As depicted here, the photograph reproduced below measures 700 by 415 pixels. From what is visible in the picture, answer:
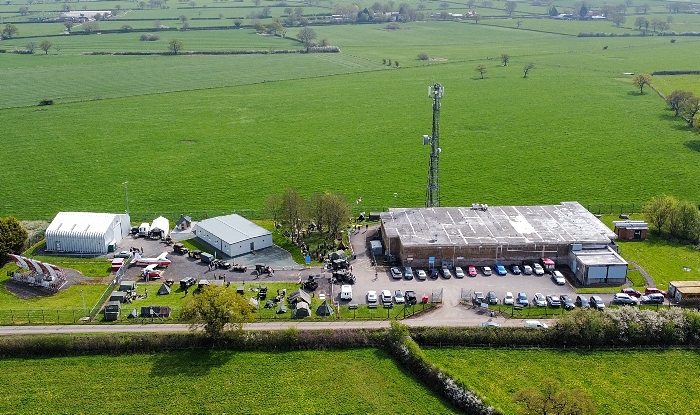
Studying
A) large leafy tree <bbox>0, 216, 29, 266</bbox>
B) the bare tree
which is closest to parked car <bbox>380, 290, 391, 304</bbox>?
large leafy tree <bbox>0, 216, 29, 266</bbox>

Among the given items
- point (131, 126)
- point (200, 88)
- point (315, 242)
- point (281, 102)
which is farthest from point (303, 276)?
point (200, 88)

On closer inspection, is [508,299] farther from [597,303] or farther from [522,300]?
[597,303]

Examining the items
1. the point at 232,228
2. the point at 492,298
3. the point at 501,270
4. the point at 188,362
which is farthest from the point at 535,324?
the point at 232,228

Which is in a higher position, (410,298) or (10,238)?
(10,238)

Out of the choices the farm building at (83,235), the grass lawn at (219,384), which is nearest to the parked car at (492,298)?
the grass lawn at (219,384)

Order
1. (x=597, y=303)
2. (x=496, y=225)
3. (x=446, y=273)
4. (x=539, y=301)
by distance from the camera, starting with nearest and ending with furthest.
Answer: (x=597, y=303)
(x=539, y=301)
(x=446, y=273)
(x=496, y=225)

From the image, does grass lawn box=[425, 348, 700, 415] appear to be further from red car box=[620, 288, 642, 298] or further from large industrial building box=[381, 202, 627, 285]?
large industrial building box=[381, 202, 627, 285]

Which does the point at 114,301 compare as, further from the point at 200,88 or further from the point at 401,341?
the point at 200,88
